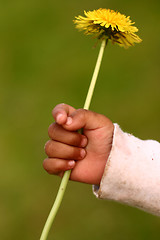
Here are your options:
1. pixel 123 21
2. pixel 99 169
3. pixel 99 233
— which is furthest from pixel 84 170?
pixel 99 233

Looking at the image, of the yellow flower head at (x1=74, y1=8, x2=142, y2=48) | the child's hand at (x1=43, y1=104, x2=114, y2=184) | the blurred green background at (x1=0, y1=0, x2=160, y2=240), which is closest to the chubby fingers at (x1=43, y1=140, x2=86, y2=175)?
the child's hand at (x1=43, y1=104, x2=114, y2=184)

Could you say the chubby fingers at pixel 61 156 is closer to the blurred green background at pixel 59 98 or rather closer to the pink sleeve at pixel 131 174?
the pink sleeve at pixel 131 174

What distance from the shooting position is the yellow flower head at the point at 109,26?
1.47 feet

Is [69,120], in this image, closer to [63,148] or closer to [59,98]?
[63,148]

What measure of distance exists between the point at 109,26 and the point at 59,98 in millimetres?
818

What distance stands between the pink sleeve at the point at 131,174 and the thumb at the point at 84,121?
24 millimetres

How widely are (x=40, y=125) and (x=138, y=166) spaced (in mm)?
694

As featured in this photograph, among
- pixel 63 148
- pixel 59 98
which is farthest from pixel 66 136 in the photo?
pixel 59 98

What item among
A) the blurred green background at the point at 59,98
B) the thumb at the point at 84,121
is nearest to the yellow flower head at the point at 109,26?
the thumb at the point at 84,121

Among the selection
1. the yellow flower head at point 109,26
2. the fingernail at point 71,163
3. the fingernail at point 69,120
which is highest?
the yellow flower head at point 109,26

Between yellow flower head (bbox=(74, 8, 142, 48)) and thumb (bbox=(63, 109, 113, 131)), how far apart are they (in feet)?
0.32

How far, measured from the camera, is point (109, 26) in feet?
1.53

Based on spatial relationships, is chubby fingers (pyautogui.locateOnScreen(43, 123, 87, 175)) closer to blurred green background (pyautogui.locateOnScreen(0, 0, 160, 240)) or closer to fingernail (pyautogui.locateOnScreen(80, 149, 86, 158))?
fingernail (pyautogui.locateOnScreen(80, 149, 86, 158))

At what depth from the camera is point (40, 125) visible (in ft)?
4.01
